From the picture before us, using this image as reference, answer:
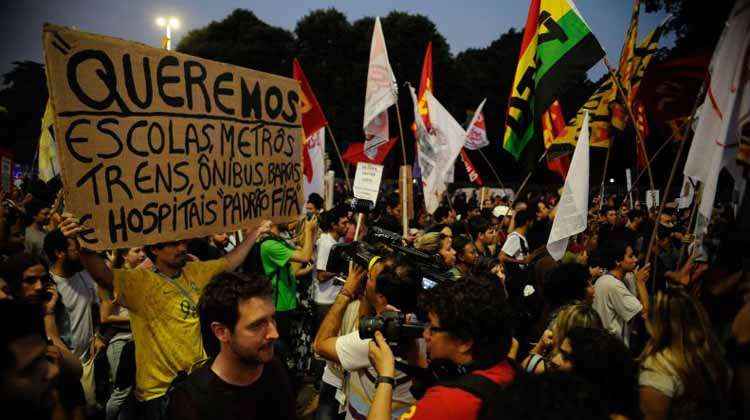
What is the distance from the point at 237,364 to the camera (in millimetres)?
2457

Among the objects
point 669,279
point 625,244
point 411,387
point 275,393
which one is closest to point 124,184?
point 275,393

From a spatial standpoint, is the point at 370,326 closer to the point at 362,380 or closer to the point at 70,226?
the point at 362,380

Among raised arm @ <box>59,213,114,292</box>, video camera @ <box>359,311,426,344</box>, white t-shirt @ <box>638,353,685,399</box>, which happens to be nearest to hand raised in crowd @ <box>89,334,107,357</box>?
raised arm @ <box>59,213,114,292</box>

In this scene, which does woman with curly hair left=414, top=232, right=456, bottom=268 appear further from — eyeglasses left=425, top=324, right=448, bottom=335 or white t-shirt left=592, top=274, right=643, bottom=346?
eyeglasses left=425, top=324, right=448, bottom=335

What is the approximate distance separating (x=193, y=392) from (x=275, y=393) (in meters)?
→ 0.40

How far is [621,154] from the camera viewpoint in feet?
108

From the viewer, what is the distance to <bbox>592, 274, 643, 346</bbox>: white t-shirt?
4.60 metres

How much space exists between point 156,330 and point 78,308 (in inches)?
61.1

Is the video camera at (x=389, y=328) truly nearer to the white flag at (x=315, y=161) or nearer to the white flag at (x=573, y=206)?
the white flag at (x=573, y=206)

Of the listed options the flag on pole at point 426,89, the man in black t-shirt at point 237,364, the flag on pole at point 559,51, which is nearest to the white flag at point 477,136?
the flag on pole at point 426,89

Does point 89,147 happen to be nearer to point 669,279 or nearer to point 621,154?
point 669,279

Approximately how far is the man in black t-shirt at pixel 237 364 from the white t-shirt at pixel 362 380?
38 cm

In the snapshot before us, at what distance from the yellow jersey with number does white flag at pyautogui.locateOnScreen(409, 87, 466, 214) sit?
5520 millimetres

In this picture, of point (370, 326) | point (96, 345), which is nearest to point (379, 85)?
point (96, 345)
